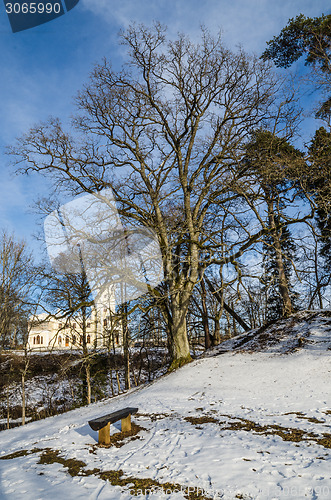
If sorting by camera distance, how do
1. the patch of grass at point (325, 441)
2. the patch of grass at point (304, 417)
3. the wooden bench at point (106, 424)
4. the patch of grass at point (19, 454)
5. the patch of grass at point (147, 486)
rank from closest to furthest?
1. the patch of grass at point (147, 486)
2. the patch of grass at point (325, 441)
3. the wooden bench at point (106, 424)
4. the patch of grass at point (19, 454)
5. the patch of grass at point (304, 417)

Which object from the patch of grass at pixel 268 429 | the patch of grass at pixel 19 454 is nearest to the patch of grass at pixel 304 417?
the patch of grass at pixel 268 429

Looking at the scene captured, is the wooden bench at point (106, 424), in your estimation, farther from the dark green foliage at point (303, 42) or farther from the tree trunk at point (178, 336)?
the dark green foliage at point (303, 42)

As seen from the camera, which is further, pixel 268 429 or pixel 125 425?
pixel 125 425

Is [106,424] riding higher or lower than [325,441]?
higher

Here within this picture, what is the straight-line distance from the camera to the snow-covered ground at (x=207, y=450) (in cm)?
353

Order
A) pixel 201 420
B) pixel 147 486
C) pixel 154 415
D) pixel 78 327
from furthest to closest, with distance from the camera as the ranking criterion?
1. pixel 78 327
2. pixel 154 415
3. pixel 201 420
4. pixel 147 486

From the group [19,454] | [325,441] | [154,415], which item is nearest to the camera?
[325,441]

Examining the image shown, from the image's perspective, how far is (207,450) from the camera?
4.60 m

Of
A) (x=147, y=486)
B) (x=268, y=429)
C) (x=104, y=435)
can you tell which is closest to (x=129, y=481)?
(x=147, y=486)

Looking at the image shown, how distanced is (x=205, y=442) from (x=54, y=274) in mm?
8225

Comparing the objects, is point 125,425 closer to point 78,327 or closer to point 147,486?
point 147,486

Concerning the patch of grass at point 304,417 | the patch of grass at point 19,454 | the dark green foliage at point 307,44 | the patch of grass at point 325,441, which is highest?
the dark green foliage at point 307,44

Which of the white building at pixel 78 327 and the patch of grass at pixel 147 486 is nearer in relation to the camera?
the patch of grass at pixel 147 486

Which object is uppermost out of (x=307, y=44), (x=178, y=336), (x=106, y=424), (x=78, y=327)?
(x=307, y=44)
